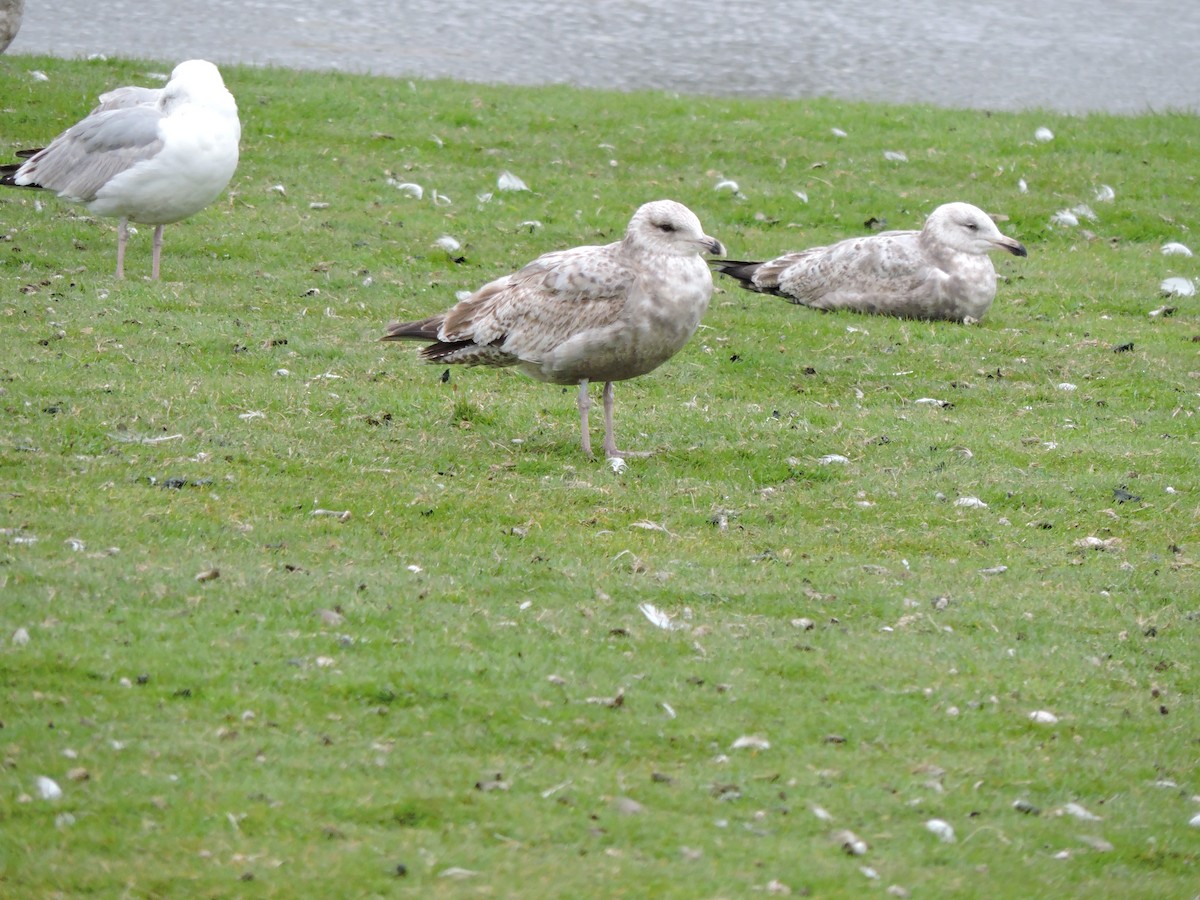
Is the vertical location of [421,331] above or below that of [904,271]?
below

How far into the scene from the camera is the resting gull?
12.1 m

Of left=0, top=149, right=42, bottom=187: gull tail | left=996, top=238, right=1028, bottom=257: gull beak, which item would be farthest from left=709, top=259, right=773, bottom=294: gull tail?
left=0, top=149, right=42, bottom=187: gull tail

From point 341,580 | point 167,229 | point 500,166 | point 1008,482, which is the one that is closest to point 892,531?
point 1008,482

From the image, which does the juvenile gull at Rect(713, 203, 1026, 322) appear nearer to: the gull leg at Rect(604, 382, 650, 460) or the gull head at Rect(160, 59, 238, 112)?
the gull head at Rect(160, 59, 238, 112)

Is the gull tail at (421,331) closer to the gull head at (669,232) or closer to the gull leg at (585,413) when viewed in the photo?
the gull leg at (585,413)

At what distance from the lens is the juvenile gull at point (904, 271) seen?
13242 mm

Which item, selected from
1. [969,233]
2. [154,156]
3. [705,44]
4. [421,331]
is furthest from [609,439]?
→ [705,44]

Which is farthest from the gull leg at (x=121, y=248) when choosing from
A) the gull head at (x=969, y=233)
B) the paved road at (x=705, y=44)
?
the paved road at (x=705, y=44)

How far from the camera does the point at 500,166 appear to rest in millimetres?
16719

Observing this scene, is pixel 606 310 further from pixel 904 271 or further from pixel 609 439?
pixel 904 271

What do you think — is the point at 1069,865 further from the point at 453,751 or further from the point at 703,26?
the point at 703,26

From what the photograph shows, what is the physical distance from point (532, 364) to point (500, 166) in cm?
788

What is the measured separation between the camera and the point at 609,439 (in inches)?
364

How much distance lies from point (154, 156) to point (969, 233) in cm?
687
